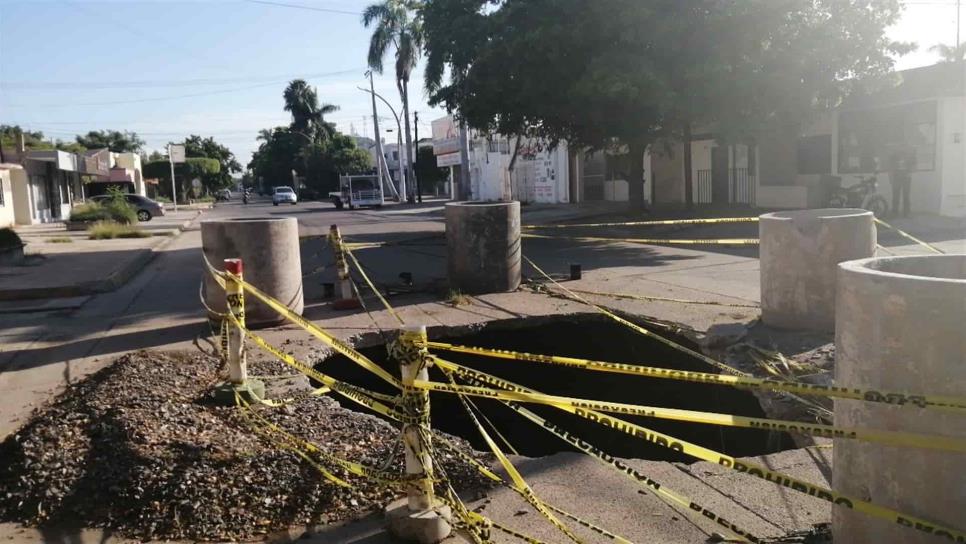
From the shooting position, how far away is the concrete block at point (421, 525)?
373cm

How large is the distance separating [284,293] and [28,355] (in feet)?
8.62

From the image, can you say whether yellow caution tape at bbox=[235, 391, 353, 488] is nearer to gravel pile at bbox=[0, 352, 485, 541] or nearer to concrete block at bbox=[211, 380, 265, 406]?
gravel pile at bbox=[0, 352, 485, 541]

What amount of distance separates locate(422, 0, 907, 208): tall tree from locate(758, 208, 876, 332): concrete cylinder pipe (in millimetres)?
9592

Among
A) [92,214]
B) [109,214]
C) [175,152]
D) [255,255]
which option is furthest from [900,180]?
[175,152]

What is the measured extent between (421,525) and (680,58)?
51.1 ft

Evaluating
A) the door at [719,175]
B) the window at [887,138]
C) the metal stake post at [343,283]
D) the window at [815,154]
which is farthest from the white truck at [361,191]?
the metal stake post at [343,283]

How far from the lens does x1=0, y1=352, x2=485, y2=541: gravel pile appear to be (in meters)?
4.11

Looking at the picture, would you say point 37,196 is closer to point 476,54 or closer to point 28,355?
point 476,54

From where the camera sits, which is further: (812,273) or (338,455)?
(812,273)

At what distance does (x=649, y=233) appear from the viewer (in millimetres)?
19938

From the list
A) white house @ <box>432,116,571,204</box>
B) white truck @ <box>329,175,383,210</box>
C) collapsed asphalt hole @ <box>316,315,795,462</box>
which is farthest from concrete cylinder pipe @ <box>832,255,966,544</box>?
white truck @ <box>329,175,383,210</box>

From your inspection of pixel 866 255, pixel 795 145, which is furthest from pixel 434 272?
pixel 795 145

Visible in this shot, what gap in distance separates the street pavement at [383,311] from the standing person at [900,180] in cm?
405

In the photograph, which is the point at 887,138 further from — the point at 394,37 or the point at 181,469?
the point at 394,37
